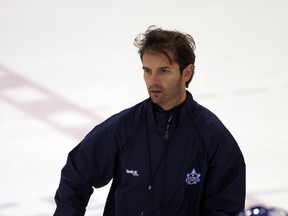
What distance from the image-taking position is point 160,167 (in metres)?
3.21

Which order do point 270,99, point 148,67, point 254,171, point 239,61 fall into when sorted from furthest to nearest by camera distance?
point 239,61 → point 270,99 → point 254,171 → point 148,67

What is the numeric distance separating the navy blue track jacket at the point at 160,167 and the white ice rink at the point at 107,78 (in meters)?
1.47

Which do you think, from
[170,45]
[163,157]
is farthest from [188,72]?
[163,157]

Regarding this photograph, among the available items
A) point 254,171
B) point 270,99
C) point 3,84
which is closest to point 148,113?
point 254,171

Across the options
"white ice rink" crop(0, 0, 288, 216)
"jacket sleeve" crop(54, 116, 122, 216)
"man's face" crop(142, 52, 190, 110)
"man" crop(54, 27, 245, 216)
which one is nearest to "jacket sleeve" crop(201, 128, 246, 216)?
"man" crop(54, 27, 245, 216)

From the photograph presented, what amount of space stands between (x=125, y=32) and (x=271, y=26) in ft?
3.30

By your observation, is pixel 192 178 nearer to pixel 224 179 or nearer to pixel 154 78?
pixel 224 179

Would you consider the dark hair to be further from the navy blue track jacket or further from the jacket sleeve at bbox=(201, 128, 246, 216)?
the jacket sleeve at bbox=(201, 128, 246, 216)

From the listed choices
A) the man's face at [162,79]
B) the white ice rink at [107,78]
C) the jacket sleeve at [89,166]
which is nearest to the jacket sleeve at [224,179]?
the man's face at [162,79]

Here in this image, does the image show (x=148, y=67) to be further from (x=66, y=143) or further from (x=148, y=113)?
(x=66, y=143)

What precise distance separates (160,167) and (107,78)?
A: 8.97 ft

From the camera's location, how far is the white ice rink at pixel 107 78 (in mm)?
5016

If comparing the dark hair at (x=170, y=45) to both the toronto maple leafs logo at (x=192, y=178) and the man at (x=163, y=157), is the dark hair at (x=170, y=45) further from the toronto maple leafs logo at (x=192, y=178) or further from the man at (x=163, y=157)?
the toronto maple leafs logo at (x=192, y=178)

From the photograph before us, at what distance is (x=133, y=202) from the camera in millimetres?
3234
